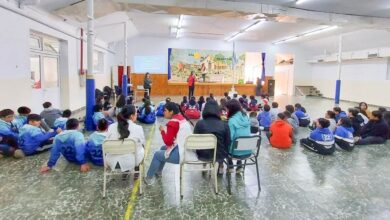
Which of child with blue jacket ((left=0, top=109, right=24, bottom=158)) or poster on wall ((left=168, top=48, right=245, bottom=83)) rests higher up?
poster on wall ((left=168, top=48, right=245, bottom=83))

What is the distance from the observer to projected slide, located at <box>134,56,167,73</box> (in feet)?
54.7

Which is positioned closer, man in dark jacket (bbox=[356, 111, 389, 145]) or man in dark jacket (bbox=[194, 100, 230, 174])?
man in dark jacket (bbox=[194, 100, 230, 174])

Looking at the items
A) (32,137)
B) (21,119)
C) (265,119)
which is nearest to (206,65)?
(265,119)

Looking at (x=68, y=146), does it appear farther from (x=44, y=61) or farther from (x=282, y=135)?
(x=44, y=61)

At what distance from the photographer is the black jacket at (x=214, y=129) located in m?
3.19

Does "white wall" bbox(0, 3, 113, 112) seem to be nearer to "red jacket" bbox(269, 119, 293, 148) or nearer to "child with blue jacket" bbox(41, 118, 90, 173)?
"child with blue jacket" bbox(41, 118, 90, 173)

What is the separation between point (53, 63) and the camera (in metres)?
8.07

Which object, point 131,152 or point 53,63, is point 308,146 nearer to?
point 131,152

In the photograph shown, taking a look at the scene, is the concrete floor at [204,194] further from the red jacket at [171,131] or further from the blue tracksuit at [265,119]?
the blue tracksuit at [265,119]

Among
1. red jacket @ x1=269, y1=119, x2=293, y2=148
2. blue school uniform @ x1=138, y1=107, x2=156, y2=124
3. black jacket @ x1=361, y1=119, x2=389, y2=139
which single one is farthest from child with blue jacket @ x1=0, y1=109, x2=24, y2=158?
black jacket @ x1=361, y1=119, x2=389, y2=139

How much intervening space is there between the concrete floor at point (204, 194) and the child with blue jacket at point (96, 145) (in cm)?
15

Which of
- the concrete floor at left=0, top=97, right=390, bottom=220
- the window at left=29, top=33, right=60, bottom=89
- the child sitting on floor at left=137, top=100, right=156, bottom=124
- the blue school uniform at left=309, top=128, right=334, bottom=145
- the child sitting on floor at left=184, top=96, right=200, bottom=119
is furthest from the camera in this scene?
the child sitting on floor at left=184, top=96, right=200, bottom=119

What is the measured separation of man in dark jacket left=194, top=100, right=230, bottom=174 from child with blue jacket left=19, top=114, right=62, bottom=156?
260 centimetres

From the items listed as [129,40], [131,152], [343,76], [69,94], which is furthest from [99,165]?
[343,76]
